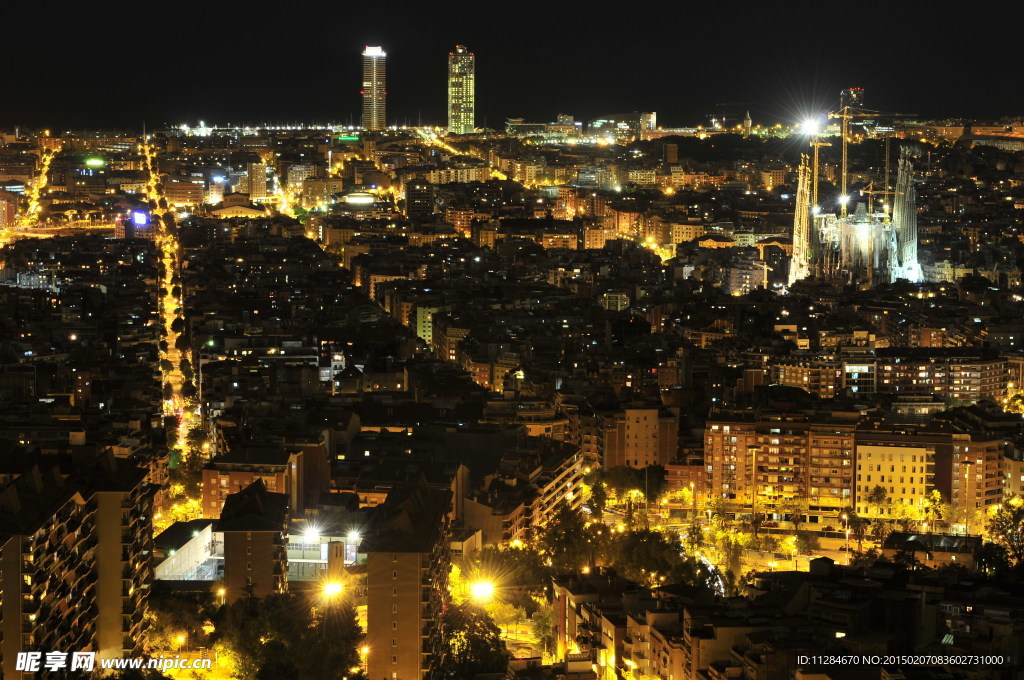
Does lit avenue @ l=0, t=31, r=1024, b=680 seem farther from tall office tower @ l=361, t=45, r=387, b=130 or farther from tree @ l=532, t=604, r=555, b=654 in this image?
tall office tower @ l=361, t=45, r=387, b=130

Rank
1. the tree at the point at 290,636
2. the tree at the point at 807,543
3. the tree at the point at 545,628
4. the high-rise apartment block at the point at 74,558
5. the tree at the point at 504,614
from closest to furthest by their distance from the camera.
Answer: the high-rise apartment block at the point at 74,558
the tree at the point at 290,636
the tree at the point at 545,628
the tree at the point at 504,614
the tree at the point at 807,543

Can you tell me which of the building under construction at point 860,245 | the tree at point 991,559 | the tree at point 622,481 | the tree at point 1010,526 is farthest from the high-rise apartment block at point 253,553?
the building under construction at point 860,245

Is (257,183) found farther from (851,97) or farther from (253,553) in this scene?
(253,553)

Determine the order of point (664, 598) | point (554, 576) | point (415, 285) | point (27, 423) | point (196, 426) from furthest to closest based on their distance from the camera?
point (415, 285) → point (196, 426) → point (27, 423) → point (554, 576) → point (664, 598)

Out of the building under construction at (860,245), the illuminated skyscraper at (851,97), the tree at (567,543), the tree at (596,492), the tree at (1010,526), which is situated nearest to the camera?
the tree at (567,543)

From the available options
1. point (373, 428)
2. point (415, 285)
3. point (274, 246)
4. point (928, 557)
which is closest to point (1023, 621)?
point (928, 557)

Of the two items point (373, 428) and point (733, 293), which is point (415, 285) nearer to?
point (733, 293)

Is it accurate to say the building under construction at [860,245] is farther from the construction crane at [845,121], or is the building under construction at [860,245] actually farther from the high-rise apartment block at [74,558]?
the high-rise apartment block at [74,558]
